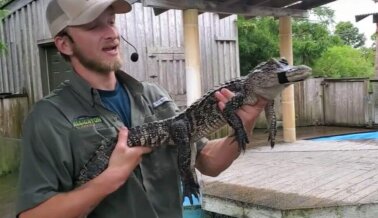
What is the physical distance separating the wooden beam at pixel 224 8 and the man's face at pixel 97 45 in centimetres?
378

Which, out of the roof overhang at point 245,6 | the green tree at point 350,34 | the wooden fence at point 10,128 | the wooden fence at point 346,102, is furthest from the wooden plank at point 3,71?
the green tree at point 350,34

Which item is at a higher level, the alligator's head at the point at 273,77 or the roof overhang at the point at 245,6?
the roof overhang at the point at 245,6

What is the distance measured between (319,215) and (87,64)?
287 cm

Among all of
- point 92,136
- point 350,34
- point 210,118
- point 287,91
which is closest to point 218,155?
point 210,118

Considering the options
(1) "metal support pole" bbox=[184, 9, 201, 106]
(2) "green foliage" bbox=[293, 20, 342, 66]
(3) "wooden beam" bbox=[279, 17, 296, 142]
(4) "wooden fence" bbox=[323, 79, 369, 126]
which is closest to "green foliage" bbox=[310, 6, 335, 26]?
(2) "green foliage" bbox=[293, 20, 342, 66]

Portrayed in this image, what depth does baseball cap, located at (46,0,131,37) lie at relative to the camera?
1743mm

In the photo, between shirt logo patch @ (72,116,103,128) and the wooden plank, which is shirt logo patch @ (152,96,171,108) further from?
the wooden plank

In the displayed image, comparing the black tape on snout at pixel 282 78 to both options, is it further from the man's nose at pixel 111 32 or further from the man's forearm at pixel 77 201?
the man's forearm at pixel 77 201

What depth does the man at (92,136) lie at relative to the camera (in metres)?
1.60

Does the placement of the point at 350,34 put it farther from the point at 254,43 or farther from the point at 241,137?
the point at 241,137

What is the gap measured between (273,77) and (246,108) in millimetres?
196

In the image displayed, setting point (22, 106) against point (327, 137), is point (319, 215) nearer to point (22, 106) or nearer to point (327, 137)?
point (327, 137)

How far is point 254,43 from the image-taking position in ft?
41.7

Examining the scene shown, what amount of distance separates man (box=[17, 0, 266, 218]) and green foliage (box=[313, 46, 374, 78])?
13303mm
